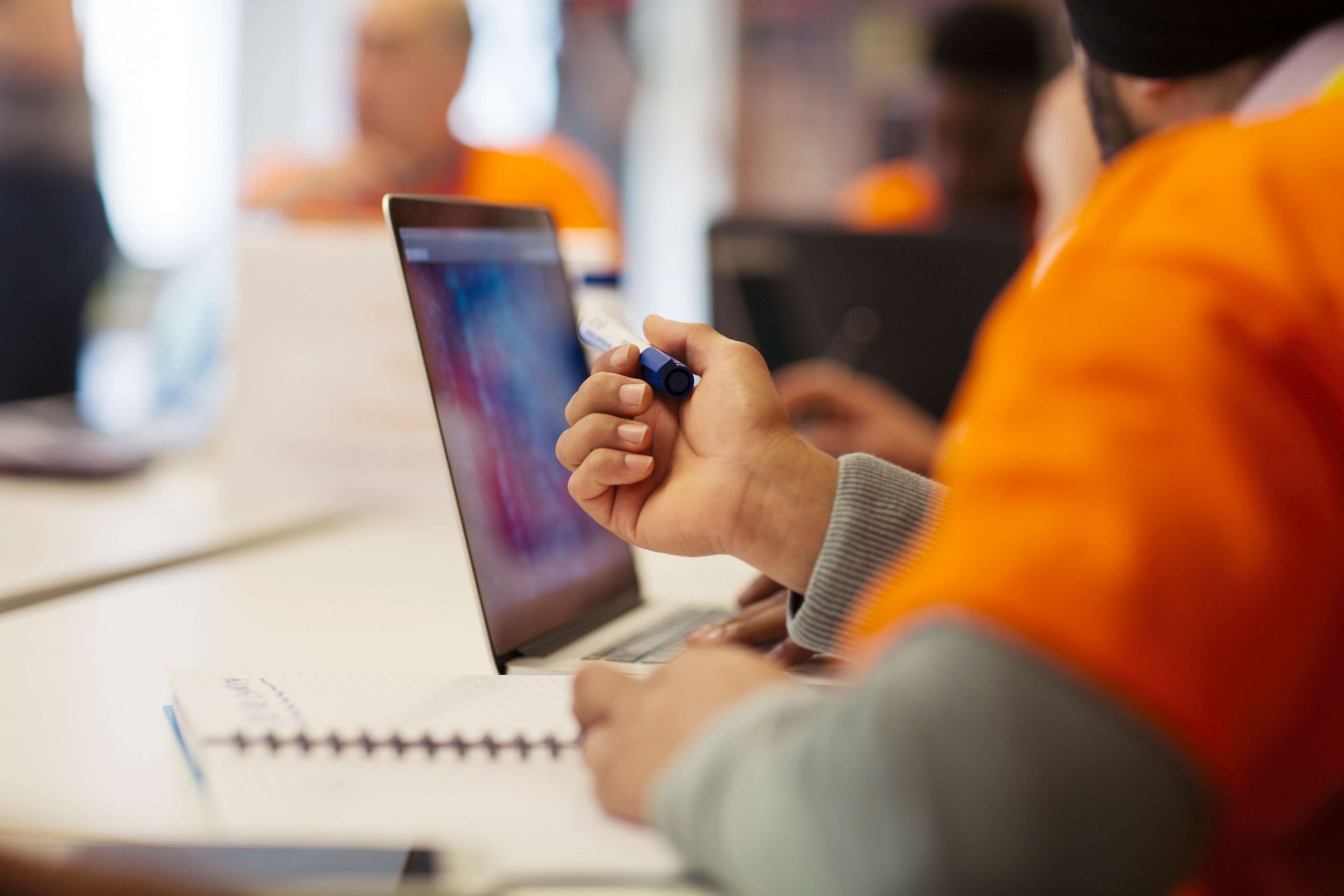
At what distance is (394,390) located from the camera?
140 cm

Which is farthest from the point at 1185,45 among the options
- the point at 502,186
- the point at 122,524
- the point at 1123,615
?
the point at 502,186

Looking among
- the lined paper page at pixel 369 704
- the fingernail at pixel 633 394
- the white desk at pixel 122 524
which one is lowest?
the white desk at pixel 122 524

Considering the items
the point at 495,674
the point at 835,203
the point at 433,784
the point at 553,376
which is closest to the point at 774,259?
the point at 553,376

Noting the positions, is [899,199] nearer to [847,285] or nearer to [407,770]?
[847,285]

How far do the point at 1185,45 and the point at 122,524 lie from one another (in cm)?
113

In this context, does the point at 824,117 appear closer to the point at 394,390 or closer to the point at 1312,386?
the point at 394,390

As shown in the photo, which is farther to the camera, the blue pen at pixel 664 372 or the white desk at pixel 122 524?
the white desk at pixel 122 524

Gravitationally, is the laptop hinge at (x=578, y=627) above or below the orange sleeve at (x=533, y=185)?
below

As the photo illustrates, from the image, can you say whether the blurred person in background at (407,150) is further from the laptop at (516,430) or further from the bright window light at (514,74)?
the bright window light at (514,74)

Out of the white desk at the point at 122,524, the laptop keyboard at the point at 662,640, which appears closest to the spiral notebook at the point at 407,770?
the laptop keyboard at the point at 662,640

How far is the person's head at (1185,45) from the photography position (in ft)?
Answer: 2.13

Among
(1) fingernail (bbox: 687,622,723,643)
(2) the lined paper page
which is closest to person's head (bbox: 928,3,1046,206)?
(1) fingernail (bbox: 687,622,723,643)

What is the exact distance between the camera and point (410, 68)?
249 centimetres

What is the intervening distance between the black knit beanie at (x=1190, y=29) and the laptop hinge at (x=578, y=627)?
54 cm
